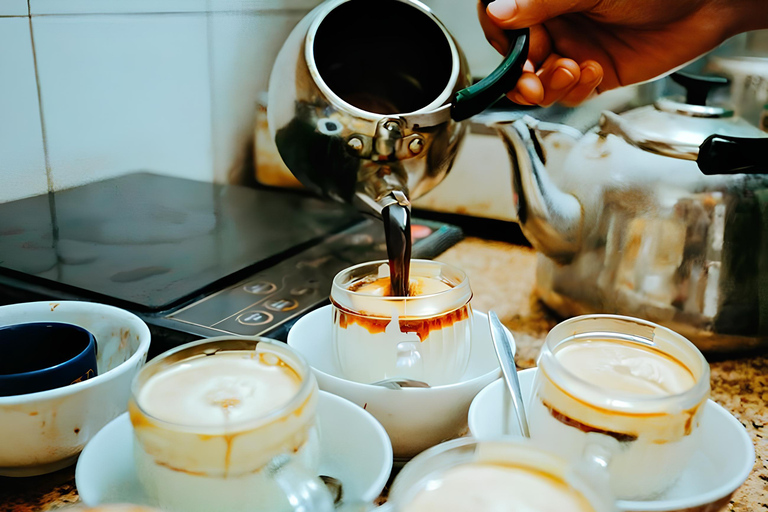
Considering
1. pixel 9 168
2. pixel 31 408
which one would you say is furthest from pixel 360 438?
pixel 9 168

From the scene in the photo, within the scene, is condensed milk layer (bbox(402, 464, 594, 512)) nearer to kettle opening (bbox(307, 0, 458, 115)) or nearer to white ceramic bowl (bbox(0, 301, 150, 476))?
white ceramic bowl (bbox(0, 301, 150, 476))

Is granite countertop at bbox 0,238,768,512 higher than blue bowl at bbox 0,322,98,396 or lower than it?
lower

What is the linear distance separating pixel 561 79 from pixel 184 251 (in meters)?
0.45

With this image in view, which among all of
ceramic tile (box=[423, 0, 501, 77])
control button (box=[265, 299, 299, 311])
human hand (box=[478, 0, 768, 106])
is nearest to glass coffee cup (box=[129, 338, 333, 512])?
control button (box=[265, 299, 299, 311])

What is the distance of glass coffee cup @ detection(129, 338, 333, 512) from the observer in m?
0.31

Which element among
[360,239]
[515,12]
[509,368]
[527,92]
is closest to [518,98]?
[527,92]

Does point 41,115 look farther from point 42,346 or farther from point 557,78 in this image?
point 557,78

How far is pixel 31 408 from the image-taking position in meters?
0.38

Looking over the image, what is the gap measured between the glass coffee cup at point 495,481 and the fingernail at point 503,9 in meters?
0.40

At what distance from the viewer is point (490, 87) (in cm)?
54

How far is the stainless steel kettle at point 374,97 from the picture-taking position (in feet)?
1.84

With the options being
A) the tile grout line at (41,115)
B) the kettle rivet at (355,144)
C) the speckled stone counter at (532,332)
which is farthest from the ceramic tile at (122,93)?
the speckled stone counter at (532,332)

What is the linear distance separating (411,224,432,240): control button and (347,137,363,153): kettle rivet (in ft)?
0.77

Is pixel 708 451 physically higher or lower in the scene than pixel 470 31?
lower
